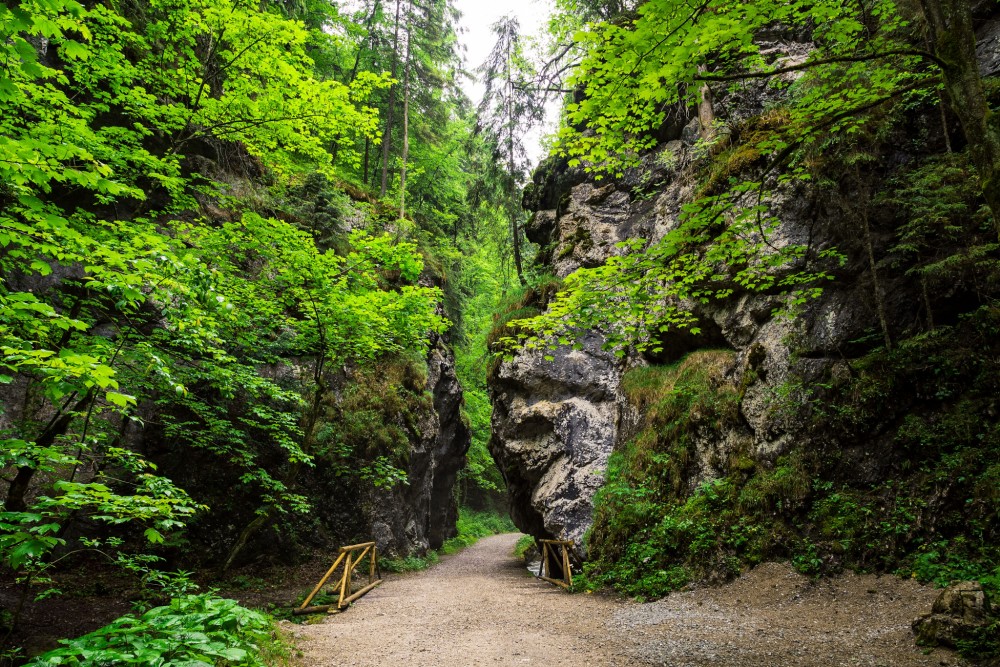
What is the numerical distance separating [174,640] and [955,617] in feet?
22.1

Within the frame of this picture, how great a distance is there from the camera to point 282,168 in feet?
38.3

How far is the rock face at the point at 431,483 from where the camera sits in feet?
42.9

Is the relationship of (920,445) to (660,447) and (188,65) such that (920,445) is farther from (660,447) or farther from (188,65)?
(188,65)

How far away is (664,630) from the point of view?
6.06 metres

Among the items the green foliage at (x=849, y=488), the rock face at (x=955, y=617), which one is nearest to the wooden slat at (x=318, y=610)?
the green foliage at (x=849, y=488)

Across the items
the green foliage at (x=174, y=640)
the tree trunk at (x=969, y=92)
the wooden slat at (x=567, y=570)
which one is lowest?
the wooden slat at (x=567, y=570)

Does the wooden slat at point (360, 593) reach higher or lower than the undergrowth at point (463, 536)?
higher

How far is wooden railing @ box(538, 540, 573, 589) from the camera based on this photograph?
391 inches

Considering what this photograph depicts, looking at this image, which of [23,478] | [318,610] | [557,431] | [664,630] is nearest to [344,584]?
[318,610]

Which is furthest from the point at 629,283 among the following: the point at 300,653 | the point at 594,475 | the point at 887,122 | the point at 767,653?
the point at 594,475

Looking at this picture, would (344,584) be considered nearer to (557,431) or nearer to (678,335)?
(557,431)

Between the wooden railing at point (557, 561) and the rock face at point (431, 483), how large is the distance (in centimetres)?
447

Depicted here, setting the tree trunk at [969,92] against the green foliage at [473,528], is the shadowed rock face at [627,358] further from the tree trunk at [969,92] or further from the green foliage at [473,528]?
the green foliage at [473,528]

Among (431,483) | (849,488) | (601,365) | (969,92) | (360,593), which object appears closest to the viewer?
(969,92)
